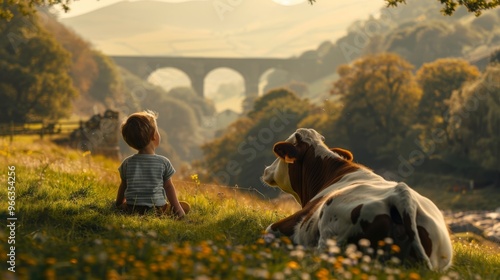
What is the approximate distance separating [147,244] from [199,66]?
143484 millimetres

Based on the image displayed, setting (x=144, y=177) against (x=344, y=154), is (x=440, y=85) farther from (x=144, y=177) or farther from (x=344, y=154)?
(x=144, y=177)

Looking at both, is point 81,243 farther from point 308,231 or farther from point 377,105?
point 377,105

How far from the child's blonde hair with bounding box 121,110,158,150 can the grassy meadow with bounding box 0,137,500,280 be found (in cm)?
86

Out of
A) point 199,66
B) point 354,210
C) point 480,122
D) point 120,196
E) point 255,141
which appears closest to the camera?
point 354,210

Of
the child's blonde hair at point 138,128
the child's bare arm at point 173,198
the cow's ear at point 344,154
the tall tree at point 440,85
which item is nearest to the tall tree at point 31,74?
the tall tree at point 440,85

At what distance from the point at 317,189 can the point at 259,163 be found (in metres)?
55.7

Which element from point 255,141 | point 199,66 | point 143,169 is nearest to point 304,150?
point 143,169

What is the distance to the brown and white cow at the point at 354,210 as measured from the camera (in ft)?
20.0

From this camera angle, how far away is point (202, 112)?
6053 inches

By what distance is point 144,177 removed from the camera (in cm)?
849

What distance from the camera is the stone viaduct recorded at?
147 metres

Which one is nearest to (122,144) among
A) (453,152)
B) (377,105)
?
(377,105)

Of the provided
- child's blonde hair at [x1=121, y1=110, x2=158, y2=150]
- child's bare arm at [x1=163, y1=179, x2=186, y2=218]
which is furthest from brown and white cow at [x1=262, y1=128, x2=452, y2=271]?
child's blonde hair at [x1=121, y1=110, x2=158, y2=150]

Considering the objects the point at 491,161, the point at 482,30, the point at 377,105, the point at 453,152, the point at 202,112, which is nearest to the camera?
the point at 491,161
